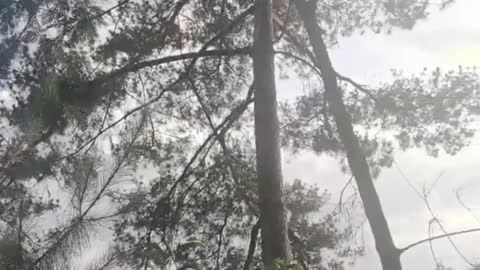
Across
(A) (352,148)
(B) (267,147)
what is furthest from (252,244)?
(A) (352,148)

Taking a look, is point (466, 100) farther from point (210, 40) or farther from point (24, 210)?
point (24, 210)

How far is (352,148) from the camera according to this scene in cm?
712

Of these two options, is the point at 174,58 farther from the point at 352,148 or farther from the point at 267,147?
the point at 352,148

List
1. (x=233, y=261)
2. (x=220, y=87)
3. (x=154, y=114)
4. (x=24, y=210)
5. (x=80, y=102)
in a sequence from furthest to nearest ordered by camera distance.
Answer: (x=220, y=87) < (x=233, y=261) < (x=154, y=114) < (x=80, y=102) < (x=24, y=210)

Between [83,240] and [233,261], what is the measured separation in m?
3.30

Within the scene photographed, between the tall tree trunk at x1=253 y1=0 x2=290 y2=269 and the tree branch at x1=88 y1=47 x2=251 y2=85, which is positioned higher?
the tree branch at x1=88 y1=47 x2=251 y2=85

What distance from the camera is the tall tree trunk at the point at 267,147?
177 inches

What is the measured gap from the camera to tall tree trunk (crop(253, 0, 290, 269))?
448 centimetres

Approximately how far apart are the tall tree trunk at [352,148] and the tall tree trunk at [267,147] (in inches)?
91.6

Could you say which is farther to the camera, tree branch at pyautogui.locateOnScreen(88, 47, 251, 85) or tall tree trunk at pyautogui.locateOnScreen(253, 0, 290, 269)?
tree branch at pyautogui.locateOnScreen(88, 47, 251, 85)

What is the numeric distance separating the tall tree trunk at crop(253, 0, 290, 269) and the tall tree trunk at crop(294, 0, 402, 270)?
233cm

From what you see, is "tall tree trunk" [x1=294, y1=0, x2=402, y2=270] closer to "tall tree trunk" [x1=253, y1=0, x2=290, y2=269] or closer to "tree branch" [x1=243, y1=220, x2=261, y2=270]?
"tree branch" [x1=243, y1=220, x2=261, y2=270]

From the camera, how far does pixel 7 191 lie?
4.43 m

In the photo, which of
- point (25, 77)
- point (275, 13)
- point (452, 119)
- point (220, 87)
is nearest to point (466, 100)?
point (452, 119)
